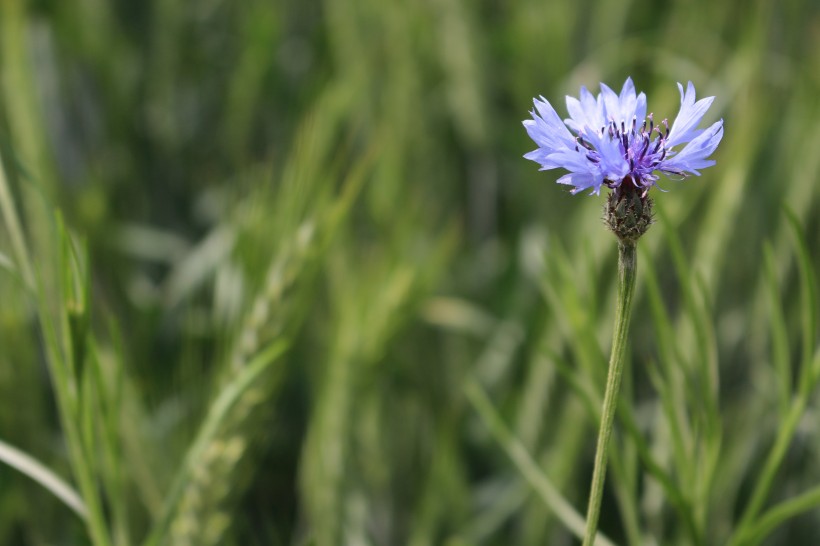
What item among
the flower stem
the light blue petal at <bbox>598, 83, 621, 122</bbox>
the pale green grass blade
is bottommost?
the pale green grass blade

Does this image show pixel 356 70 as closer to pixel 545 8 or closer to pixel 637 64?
pixel 545 8

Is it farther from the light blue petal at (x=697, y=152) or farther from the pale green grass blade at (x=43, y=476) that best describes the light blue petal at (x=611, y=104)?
the pale green grass blade at (x=43, y=476)

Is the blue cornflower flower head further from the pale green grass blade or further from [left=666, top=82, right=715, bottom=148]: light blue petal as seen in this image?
the pale green grass blade

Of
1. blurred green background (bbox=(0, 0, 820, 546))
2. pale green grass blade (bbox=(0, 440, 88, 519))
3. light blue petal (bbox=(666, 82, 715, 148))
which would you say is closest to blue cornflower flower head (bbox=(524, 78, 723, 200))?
light blue petal (bbox=(666, 82, 715, 148))

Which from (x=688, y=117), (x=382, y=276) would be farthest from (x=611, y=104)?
(x=382, y=276)

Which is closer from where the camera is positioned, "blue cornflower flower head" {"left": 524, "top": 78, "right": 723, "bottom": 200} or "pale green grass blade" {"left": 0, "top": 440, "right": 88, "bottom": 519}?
"blue cornflower flower head" {"left": 524, "top": 78, "right": 723, "bottom": 200}

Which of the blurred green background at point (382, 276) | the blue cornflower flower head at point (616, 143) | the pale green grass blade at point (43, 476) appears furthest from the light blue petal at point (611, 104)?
the pale green grass blade at point (43, 476)
